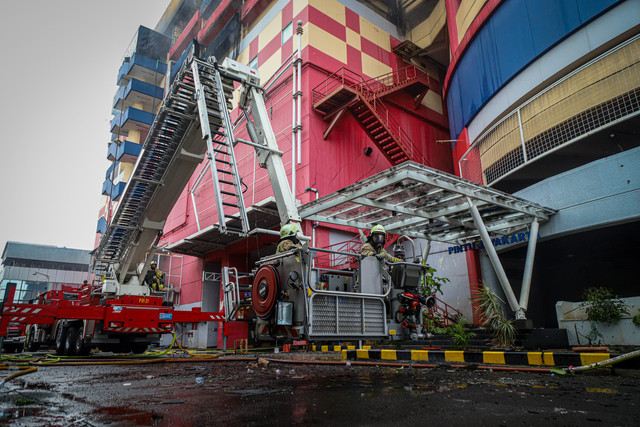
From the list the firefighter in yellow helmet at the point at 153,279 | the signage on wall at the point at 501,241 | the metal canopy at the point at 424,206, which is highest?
the metal canopy at the point at 424,206

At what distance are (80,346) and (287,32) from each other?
16521 mm

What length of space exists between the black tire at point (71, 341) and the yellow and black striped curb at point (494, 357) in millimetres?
8191

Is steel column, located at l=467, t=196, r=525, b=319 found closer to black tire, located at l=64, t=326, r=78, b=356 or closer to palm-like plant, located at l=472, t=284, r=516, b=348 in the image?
palm-like plant, located at l=472, t=284, r=516, b=348

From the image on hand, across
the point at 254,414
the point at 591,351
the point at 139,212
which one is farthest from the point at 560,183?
the point at 139,212

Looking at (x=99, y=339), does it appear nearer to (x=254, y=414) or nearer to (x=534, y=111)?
(x=254, y=414)

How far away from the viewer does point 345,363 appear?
730cm

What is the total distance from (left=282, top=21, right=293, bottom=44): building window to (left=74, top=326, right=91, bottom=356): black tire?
51.6 ft

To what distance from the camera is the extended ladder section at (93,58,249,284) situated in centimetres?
942

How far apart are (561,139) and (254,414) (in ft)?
37.4

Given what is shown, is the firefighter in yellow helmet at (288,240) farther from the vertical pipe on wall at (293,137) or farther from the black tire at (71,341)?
the vertical pipe on wall at (293,137)

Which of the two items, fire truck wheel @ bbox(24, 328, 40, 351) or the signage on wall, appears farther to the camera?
fire truck wheel @ bbox(24, 328, 40, 351)

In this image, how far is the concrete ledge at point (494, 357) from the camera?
5598mm

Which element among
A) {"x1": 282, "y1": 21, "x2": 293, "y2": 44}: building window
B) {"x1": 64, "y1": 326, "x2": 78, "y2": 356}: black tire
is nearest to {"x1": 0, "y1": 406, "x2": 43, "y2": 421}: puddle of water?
{"x1": 64, "y1": 326, "x2": 78, "y2": 356}: black tire

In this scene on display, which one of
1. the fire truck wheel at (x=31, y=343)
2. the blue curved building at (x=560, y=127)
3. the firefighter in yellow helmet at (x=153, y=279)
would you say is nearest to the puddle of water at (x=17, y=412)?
the firefighter in yellow helmet at (x=153, y=279)
